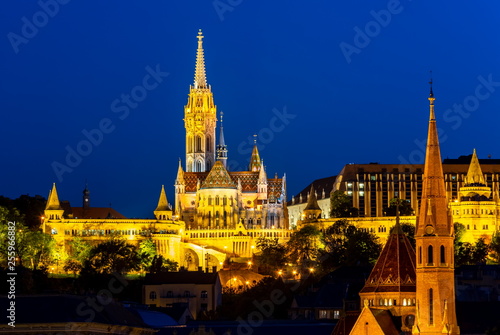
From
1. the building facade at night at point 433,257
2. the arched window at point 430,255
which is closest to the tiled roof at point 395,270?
the building facade at night at point 433,257

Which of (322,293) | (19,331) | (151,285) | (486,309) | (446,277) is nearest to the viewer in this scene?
(19,331)

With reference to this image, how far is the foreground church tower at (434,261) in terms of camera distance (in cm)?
11906

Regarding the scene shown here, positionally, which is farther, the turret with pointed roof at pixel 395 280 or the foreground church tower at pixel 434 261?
the turret with pointed roof at pixel 395 280

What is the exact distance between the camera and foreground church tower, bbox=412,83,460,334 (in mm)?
119062

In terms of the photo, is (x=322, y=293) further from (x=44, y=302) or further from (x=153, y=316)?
(x=44, y=302)

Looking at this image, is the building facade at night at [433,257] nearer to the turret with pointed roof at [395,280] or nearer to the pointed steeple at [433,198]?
the pointed steeple at [433,198]

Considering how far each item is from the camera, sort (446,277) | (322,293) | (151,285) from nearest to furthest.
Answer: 1. (446,277)
2. (322,293)
3. (151,285)

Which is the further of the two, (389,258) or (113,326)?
(389,258)

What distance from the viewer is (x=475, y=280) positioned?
602 ft

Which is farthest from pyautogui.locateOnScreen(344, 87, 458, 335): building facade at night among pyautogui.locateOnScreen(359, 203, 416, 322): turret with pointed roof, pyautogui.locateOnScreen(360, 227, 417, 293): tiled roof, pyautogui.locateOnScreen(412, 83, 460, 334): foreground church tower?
pyautogui.locateOnScreen(360, 227, 417, 293): tiled roof

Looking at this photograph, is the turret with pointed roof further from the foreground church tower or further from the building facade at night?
the foreground church tower

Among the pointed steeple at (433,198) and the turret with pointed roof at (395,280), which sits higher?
the pointed steeple at (433,198)

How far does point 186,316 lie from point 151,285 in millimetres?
36950

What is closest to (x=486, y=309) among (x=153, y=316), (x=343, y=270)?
(x=153, y=316)
